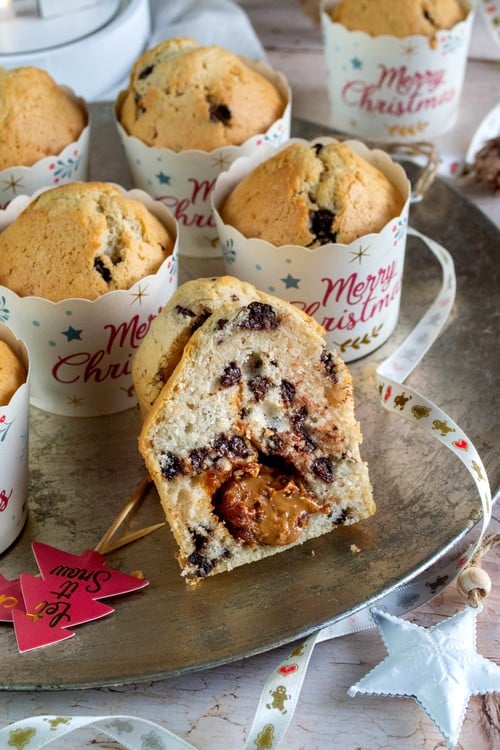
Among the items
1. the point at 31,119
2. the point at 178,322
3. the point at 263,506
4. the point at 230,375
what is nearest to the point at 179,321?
the point at 178,322

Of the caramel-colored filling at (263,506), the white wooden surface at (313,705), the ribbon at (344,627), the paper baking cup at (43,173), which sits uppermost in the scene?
the paper baking cup at (43,173)

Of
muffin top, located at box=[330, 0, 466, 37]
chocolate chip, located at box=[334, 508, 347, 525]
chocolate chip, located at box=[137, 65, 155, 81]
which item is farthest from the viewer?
muffin top, located at box=[330, 0, 466, 37]

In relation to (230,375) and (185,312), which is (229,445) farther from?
(185,312)

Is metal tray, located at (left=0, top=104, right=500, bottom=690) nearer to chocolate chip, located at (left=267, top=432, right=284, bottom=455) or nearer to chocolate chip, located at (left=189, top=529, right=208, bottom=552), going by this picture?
chocolate chip, located at (left=189, top=529, right=208, bottom=552)

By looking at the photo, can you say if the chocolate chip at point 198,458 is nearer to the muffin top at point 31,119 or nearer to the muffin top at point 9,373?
the muffin top at point 9,373

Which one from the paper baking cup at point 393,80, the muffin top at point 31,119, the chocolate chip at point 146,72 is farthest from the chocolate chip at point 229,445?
the paper baking cup at point 393,80

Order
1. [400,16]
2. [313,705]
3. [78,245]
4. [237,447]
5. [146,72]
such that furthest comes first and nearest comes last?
[400,16] → [146,72] → [78,245] → [237,447] → [313,705]

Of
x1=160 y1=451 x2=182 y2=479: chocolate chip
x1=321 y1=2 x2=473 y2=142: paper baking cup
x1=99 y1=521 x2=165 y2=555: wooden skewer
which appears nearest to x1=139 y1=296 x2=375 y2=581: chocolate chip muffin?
x1=160 y1=451 x2=182 y2=479: chocolate chip
